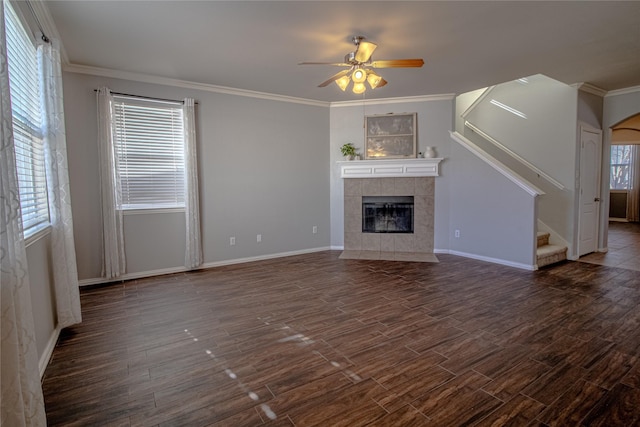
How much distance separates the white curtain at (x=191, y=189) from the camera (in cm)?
459

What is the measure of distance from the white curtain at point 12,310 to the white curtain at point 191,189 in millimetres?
3063

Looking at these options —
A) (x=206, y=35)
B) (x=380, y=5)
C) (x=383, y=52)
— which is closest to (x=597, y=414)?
(x=380, y=5)

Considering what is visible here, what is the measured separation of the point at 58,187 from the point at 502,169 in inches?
213

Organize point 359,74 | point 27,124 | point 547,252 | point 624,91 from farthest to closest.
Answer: point 624,91 → point 547,252 → point 359,74 → point 27,124

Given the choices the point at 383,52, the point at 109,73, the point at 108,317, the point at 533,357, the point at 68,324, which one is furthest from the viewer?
the point at 109,73

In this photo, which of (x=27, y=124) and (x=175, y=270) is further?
(x=175, y=270)

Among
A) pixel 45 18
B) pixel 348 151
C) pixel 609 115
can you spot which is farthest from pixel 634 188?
pixel 45 18

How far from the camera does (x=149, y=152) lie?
446cm

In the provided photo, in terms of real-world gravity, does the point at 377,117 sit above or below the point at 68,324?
above

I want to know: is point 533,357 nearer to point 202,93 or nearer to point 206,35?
point 206,35

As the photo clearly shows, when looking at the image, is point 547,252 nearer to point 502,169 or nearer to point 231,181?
point 502,169

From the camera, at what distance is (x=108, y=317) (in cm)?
318

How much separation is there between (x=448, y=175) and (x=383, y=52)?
273cm

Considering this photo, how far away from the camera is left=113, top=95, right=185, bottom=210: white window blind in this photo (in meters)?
4.29
